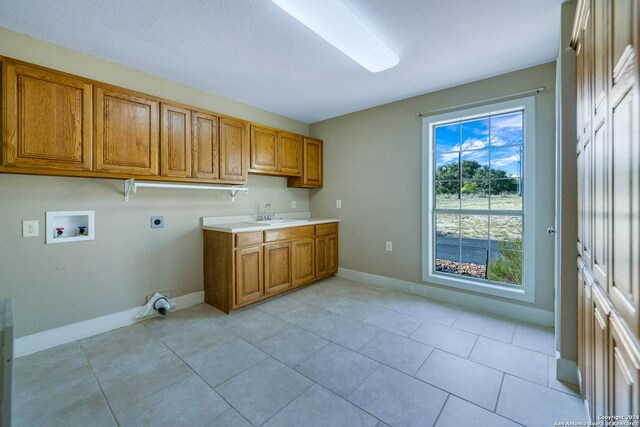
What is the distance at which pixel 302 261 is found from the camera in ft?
11.6

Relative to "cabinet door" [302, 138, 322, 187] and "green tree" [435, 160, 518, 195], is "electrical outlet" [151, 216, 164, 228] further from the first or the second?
"green tree" [435, 160, 518, 195]

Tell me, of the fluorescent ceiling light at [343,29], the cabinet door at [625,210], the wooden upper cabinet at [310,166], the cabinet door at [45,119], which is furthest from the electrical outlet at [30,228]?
the cabinet door at [625,210]

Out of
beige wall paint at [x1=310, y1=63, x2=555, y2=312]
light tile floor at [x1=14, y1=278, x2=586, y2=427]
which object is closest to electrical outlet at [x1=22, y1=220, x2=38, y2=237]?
light tile floor at [x1=14, y1=278, x2=586, y2=427]

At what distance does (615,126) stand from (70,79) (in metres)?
3.19

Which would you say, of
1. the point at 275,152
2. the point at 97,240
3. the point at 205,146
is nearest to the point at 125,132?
the point at 205,146

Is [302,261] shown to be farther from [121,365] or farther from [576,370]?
[576,370]

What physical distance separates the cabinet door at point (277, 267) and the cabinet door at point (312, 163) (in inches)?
46.0

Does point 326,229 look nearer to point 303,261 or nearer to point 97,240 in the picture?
point 303,261

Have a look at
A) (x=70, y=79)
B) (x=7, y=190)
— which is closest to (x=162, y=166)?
(x=70, y=79)

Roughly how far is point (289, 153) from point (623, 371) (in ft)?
11.5

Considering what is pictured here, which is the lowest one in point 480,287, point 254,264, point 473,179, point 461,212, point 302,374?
point 302,374

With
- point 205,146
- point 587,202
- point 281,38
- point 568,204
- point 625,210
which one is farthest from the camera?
point 205,146

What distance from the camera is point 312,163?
4.11 metres

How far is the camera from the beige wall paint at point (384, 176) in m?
2.92
